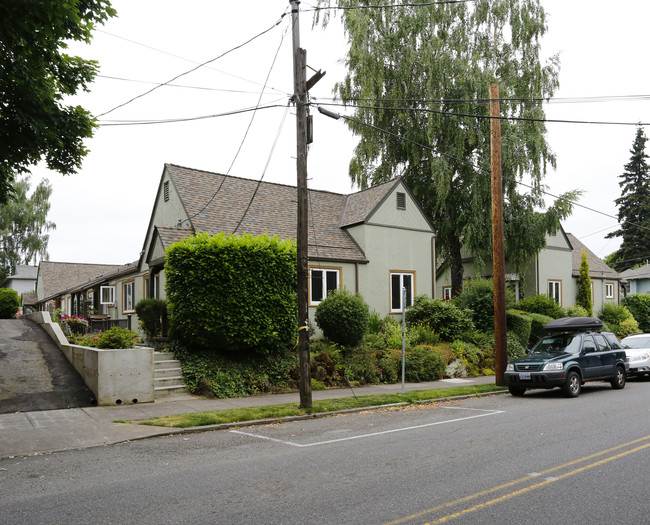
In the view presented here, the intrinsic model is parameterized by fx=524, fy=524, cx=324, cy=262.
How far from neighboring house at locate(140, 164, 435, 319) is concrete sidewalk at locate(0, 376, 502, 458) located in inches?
290

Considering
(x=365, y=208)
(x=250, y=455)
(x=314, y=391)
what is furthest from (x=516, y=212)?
(x=250, y=455)

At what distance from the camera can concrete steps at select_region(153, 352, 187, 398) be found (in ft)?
44.2

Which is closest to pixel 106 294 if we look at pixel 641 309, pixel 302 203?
pixel 302 203

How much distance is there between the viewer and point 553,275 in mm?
31219

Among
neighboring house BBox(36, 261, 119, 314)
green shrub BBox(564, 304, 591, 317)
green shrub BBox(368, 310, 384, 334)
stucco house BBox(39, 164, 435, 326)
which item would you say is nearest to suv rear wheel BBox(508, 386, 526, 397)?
green shrub BBox(368, 310, 384, 334)

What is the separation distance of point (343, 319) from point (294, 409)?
19.2ft

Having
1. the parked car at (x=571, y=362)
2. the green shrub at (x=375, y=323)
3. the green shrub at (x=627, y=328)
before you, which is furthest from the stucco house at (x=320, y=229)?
the green shrub at (x=627, y=328)

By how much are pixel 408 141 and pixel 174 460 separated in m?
21.2

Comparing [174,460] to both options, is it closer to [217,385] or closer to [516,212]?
[217,385]

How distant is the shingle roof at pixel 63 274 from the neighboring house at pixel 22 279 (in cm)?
1336

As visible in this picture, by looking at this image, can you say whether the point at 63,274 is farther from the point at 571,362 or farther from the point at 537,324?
the point at 571,362

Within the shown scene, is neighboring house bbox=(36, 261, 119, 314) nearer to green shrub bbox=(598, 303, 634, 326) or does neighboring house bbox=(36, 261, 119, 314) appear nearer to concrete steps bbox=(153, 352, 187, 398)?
concrete steps bbox=(153, 352, 187, 398)

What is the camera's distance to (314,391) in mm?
15023

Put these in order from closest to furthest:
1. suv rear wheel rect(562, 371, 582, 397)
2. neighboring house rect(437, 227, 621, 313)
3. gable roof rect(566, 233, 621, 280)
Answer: suv rear wheel rect(562, 371, 582, 397), neighboring house rect(437, 227, 621, 313), gable roof rect(566, 233, 621, 280)
